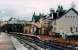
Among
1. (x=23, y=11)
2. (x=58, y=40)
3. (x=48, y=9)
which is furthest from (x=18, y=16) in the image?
(x=58, y=40)

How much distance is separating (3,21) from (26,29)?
0.54 m

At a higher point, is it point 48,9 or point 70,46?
point 48,9

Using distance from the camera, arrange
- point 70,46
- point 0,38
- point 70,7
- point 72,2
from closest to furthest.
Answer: point 70,46, point 70,7, point 72,2, point 0,38

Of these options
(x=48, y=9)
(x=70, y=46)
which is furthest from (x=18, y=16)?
(x=70, y=46)

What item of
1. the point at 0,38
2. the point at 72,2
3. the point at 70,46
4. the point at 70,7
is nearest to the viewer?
the point at 70,46

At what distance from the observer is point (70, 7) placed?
16.3 ft

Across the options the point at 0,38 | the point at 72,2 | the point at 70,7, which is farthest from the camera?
the point at 0,38

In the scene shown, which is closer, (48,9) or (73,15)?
(73,15)

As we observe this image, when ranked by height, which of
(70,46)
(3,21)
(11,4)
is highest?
(11,4)

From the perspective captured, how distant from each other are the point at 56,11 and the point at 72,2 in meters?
0.41

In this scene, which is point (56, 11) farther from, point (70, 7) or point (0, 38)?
point (0, 38)

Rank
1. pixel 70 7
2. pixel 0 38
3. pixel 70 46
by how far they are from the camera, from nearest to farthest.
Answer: pixel 70 46
pixel 70 7
pixel 0 38

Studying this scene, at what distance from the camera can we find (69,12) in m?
4.86

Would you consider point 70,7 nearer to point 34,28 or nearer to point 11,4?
point 34,28
